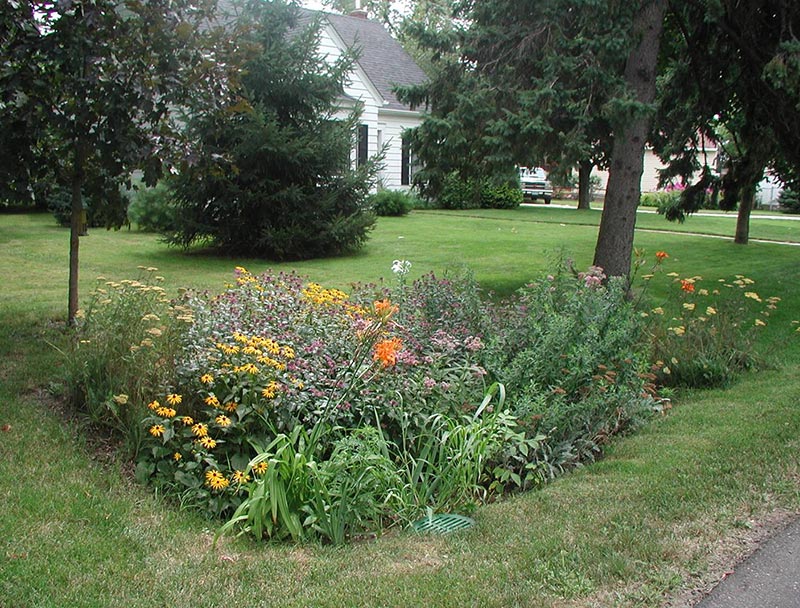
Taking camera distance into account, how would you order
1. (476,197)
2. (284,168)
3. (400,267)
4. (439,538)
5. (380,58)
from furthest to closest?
(380,58) → (476,197) → (284,168) → (400,267) → (439,538)

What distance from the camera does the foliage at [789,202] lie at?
35.9 metres

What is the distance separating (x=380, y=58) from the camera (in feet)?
96.2

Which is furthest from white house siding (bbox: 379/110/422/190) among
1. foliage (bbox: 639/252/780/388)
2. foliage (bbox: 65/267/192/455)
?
foliage (bbox: 65/267/192/455)

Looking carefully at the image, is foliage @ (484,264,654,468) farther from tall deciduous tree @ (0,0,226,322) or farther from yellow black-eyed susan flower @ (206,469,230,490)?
tall deciduous tree @ (0,0,226,322)

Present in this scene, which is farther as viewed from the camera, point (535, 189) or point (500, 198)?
point (535, 189)

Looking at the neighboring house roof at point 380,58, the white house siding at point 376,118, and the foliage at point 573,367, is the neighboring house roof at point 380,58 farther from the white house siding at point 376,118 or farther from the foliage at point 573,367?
the foliage at point 573,367

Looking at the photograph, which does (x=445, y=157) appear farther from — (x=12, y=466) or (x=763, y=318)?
(x=12, y=466)

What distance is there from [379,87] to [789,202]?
20835mm

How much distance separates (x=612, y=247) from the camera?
34.3 ft

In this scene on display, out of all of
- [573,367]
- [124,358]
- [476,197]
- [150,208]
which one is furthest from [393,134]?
[124,358]

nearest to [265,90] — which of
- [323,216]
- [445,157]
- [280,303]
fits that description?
[323,216]

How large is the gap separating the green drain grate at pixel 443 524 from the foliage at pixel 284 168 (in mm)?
9525

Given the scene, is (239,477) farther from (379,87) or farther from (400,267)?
(379,87)

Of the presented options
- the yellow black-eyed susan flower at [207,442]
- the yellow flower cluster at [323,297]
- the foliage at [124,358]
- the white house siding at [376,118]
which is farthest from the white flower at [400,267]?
the white house siding at [376,118]
